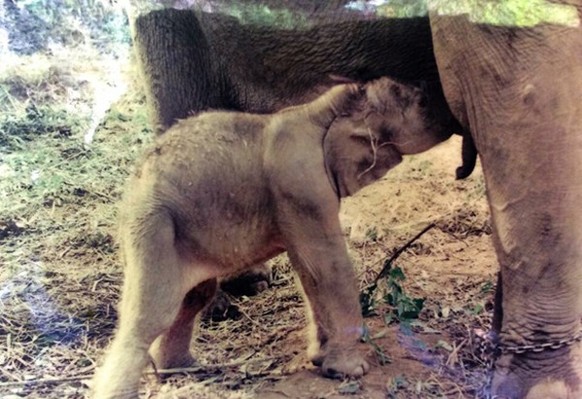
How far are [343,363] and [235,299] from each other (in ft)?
2.54

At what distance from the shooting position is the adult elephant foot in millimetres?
2264

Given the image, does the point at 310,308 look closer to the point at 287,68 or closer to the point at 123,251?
the point at 123,251

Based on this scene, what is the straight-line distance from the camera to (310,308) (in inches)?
93.3

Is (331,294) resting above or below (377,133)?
below

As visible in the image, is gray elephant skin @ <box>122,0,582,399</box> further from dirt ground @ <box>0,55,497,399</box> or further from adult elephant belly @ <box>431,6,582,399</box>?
dirt ground @ <box>0,55,497,399</box>

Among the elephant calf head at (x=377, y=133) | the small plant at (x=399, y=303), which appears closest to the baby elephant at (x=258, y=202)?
the elephant calf head at (x=377, y=133)

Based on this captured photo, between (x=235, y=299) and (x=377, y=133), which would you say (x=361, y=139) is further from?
(x=235, y=299)

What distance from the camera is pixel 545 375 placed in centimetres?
227

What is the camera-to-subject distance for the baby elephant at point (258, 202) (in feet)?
7.08

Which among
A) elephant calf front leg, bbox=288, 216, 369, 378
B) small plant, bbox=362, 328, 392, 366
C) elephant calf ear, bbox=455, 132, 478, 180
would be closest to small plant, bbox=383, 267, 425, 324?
small plant, bbox=362, 328, 392, 366

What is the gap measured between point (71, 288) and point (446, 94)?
1266 mm


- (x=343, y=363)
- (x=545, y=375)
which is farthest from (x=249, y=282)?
(x=545, y=375)

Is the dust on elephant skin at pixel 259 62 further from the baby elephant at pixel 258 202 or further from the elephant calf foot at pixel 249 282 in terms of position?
the baby elephant at pixel 258 202

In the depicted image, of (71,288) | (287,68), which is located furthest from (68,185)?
(287,68)
